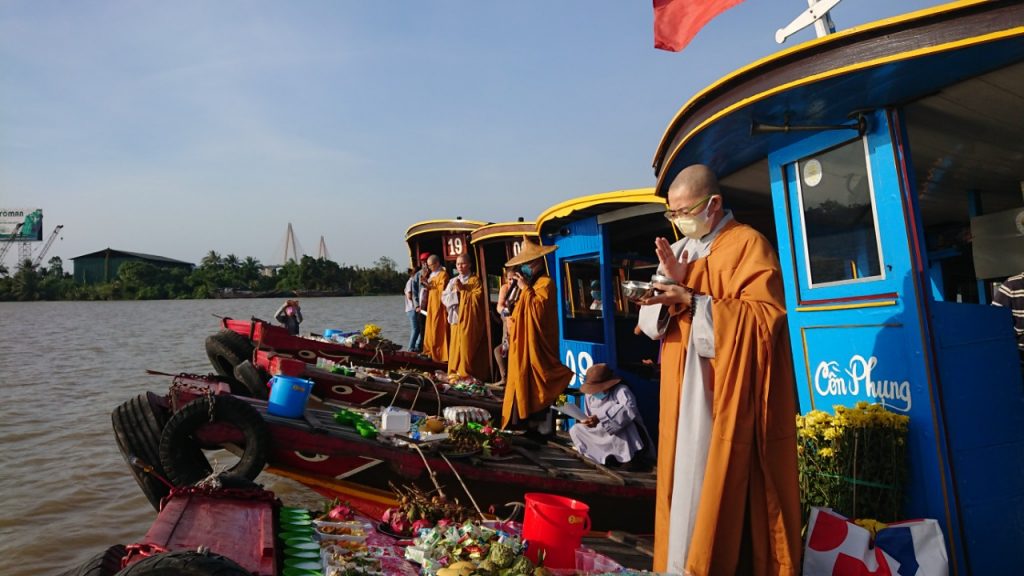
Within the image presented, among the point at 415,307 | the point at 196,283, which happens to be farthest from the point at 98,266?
the point at 415,307

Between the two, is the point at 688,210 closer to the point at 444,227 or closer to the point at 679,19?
the point at 679,19

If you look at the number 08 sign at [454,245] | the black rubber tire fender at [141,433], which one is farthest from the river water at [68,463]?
the number 08 sign at [454,245]

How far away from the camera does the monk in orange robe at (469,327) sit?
9703 millimetres

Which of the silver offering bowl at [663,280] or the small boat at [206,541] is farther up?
the silver offering bowl at [663,280]

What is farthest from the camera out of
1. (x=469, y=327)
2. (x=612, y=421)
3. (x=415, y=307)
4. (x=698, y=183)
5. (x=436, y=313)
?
(x=415, y=307)

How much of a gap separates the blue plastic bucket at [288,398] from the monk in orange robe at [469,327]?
475 centimetres

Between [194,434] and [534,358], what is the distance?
3.00 meters

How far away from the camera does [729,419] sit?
2492mm

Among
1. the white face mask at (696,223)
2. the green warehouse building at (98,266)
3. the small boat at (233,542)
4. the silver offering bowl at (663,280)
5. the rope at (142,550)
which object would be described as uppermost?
the green warehouse building at (98,266)

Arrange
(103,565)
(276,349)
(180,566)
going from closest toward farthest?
1. (180,566)
2. (103,565)
3. (276,349)

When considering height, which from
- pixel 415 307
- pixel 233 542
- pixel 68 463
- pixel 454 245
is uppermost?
pixel 454 245

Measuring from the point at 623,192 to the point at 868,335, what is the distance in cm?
266

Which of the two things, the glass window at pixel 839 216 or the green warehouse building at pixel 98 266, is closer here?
the glass window at pixel 839 216

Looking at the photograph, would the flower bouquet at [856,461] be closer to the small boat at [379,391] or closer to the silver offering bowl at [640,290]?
the silver offering bowl at [640,290]
